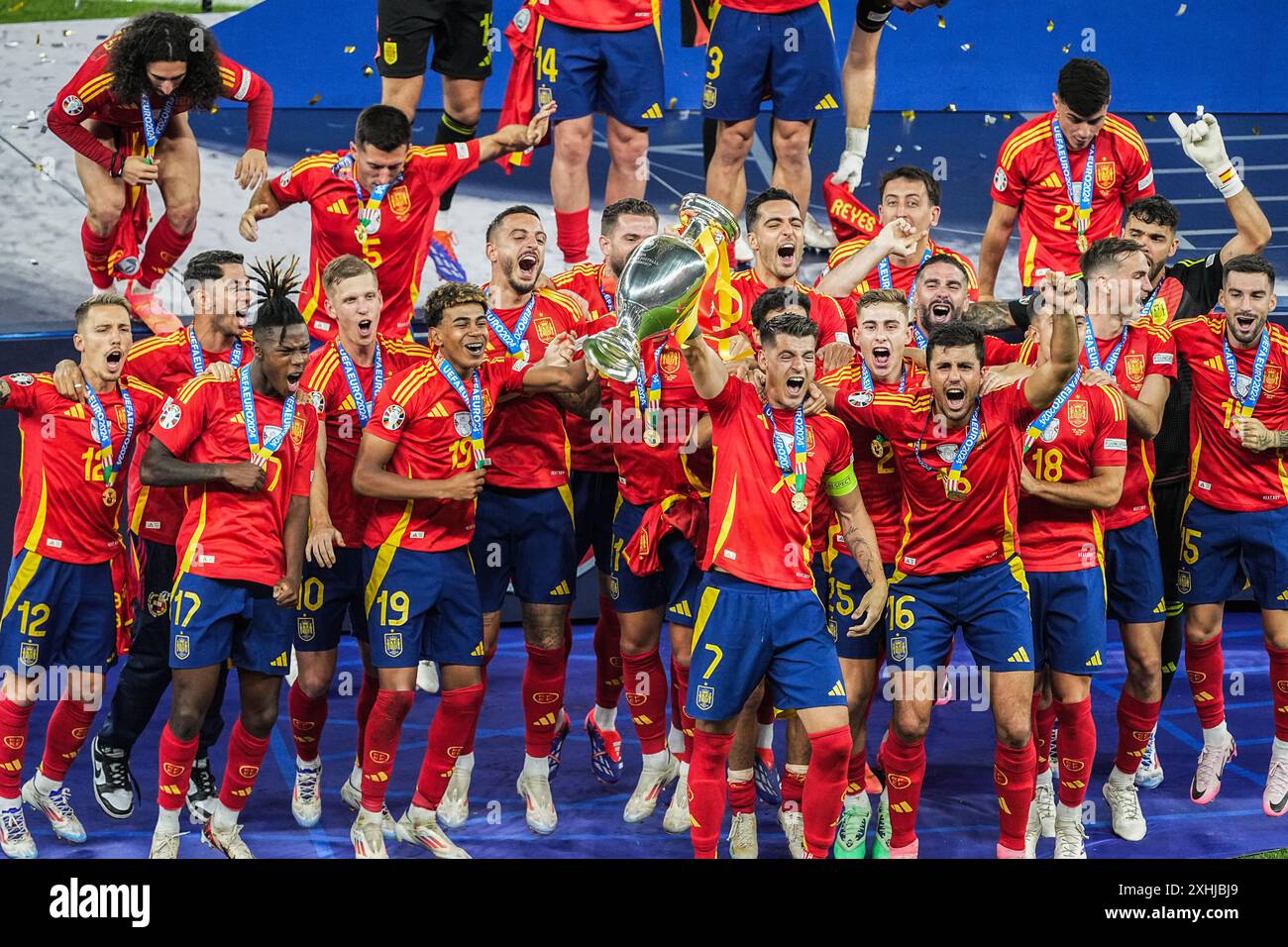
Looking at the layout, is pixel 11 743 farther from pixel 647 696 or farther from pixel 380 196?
pixel 380 196

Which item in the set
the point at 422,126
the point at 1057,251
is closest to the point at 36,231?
the point at 422,126

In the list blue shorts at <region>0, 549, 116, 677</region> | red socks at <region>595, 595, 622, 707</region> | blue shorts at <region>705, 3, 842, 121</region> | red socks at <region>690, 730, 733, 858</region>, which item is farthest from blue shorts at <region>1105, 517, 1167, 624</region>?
blue shorts at <region>0, 549, 116, 677</region>

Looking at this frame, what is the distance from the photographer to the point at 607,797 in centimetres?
761

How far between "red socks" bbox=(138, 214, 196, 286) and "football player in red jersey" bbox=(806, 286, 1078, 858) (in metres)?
3.63

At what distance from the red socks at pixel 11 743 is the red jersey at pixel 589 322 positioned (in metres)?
2.46

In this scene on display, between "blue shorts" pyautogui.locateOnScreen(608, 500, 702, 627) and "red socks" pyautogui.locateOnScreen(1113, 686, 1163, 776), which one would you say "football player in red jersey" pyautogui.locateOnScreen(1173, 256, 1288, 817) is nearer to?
"red socks" pyautogui.locateOnScreen(1113, 686, 1163, 776)

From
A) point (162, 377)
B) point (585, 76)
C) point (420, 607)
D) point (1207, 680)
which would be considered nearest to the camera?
point (420, 607)

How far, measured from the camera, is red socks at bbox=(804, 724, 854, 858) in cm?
616

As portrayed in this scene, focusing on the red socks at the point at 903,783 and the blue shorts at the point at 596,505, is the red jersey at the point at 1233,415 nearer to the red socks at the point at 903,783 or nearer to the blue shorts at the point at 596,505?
the red socks at the point at 903,783

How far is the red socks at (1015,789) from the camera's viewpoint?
6.57 m

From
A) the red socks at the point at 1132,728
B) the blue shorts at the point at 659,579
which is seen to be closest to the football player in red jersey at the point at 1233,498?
the red socks at the point at 1132,728

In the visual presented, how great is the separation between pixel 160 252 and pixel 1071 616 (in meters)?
4.68

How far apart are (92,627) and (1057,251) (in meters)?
4.74

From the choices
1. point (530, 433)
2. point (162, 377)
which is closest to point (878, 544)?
point (530, 433)
